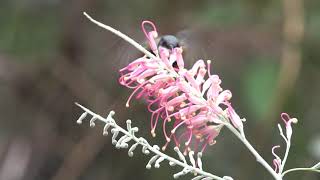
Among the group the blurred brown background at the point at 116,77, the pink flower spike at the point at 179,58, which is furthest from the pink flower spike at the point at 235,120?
the blurred brown background at the point at 116,77

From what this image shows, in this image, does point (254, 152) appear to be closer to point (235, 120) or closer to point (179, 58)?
point (235, 120)

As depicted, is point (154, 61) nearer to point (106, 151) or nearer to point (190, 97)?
point (190, 97)

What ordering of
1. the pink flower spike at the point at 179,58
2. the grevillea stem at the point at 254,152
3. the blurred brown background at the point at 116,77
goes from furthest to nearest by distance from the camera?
1. the blurred brown background at the point at 116,77
2. the pink flower spike at the point at 179,58
3. the grevillea stem at the point at 254,152

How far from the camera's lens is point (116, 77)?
312 centimetres

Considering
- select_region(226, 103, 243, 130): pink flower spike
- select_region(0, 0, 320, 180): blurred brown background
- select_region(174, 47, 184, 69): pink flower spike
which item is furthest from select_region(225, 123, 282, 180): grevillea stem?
select_region(0, 0, 320, 180): blurred brown background

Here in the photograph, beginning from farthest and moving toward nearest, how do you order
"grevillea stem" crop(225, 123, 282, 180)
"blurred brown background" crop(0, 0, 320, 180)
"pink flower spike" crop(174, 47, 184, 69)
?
"blurred brown background" crop(0, 0, 320, 180)
"pink flower spike" crop(174, 47, 184, 69)
"grevillea stem" crop(225, 123, 282, 180)

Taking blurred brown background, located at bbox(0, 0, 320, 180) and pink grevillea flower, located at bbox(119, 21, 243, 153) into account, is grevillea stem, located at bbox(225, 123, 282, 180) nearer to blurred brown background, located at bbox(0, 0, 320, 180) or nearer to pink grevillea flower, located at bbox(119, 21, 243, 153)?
pink grevillea flower, located at bbox(119, 21, 243, 153)

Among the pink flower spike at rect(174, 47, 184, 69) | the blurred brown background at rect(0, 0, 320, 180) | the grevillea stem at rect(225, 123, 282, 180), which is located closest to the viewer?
the grevillea stem at rect(225, 123, 282, 180)

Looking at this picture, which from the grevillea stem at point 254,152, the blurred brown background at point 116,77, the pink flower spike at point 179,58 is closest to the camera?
the grevillea stem at point 254,152

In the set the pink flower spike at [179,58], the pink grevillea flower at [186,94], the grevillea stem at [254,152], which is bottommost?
the grevillea stem at [254,152]

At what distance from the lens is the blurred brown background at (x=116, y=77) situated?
2.76 metres

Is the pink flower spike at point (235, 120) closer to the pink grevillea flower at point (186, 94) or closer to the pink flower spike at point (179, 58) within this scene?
the pink grevillea flower at point (186, 94)

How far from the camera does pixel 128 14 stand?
3.18 meters

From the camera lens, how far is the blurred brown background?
2756 millimetres
